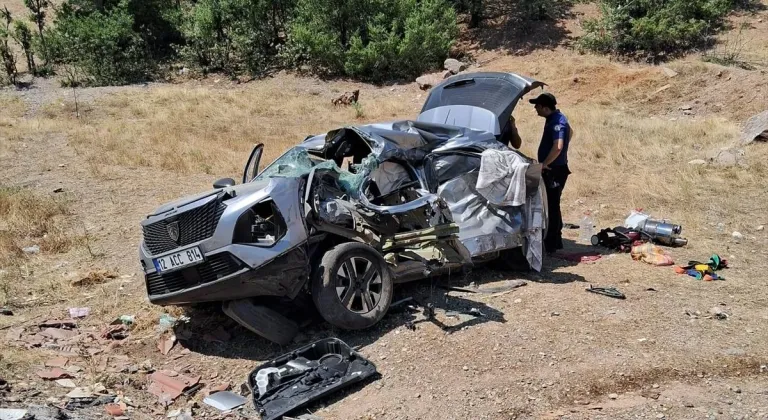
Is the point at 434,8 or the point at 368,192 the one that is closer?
the point at 368,192

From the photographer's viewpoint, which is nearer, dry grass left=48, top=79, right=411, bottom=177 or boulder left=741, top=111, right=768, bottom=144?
boulder left=741, top=111, right=768, bottom=144

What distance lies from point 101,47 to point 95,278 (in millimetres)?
19960

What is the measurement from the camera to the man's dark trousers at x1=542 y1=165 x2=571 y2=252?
735cm

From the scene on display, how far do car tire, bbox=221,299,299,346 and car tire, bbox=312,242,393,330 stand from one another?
1.11ft

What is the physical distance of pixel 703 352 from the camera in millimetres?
4867

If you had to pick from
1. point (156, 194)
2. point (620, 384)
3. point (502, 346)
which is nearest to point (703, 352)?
point (620, 384)

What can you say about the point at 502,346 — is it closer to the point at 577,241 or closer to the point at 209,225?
the point at 209,225

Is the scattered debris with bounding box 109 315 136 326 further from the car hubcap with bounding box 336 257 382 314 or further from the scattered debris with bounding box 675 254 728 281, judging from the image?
the scattered debris with bounding box 675 254 728 281

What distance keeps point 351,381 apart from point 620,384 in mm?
1802

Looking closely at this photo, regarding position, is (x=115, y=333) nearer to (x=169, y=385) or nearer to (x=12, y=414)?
(x=169, y=385)

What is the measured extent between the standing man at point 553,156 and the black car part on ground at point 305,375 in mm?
3469

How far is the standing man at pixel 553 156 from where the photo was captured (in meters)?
7.15

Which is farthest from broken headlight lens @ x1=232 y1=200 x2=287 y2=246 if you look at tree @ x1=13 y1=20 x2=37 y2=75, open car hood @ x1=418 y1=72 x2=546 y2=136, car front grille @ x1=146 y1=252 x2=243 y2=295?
tree @ x1=13 y1=20 x2=37 y2=75

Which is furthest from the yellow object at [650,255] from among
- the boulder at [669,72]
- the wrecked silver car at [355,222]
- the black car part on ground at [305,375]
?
the boulder at [669,72]
